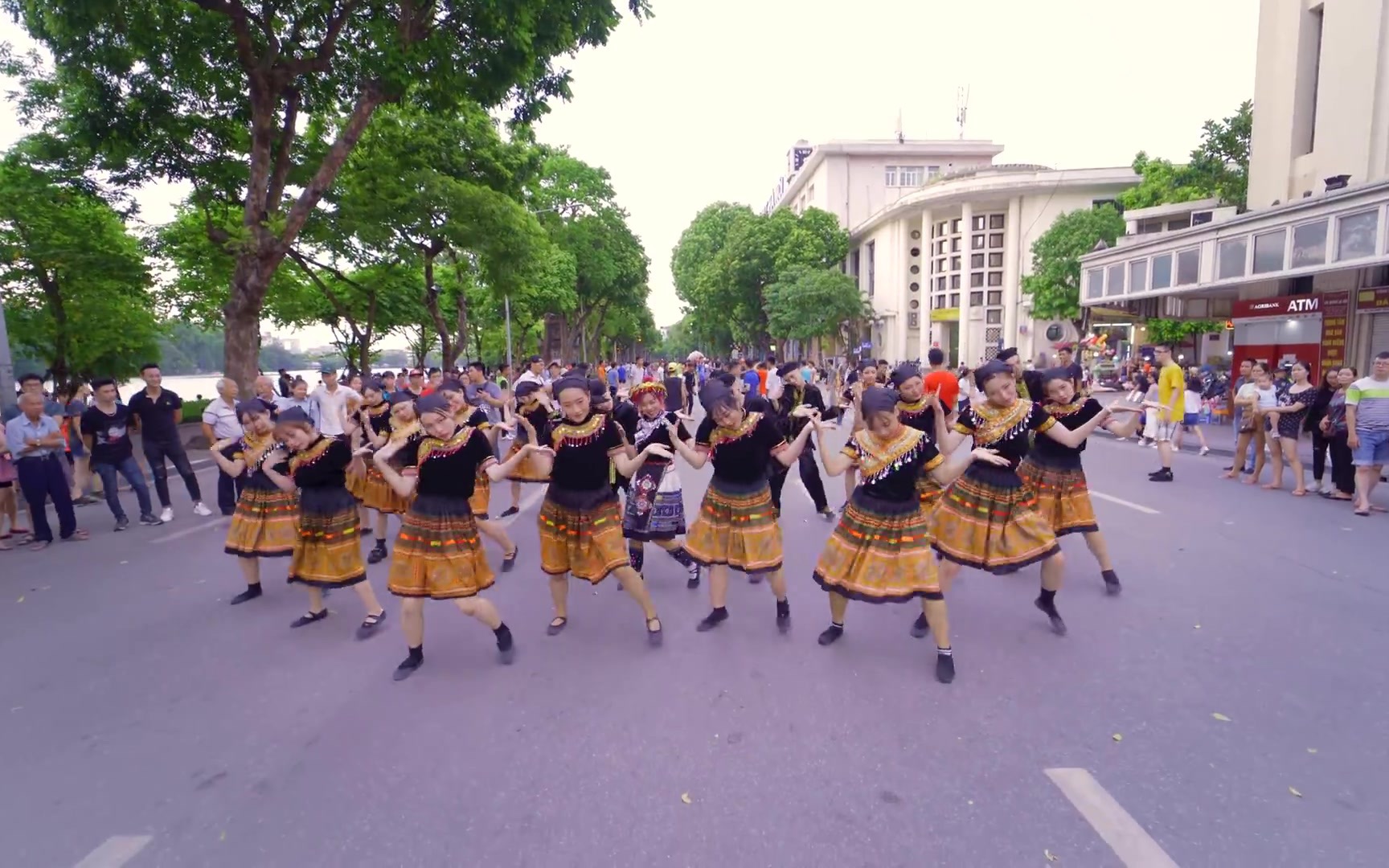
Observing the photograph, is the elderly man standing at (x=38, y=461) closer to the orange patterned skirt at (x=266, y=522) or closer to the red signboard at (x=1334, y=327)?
the orange patterned skirt at (x=266, y=522)

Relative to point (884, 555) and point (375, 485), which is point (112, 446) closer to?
point (375, 485)

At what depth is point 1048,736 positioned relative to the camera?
3.52 metres

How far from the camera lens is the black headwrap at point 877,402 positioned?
4.05 metres

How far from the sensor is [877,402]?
160 inches

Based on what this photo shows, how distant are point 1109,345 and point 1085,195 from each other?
27.0 feet

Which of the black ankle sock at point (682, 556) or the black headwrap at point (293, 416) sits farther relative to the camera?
the black ankle sock at point (682, 556)

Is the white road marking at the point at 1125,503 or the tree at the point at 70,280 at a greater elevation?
the tree at the point at 70,280

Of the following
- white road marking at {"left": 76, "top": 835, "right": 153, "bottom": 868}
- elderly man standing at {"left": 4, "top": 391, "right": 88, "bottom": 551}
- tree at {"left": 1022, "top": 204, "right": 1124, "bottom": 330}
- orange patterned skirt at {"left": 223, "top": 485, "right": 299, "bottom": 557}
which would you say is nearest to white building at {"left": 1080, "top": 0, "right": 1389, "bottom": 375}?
tree at {"left": 1022, "top": 204, "right": 1124, "bottom": 330}

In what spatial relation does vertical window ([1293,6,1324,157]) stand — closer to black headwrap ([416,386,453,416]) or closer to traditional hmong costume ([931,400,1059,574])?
traditional hmong costume ([931,400,1059,574])

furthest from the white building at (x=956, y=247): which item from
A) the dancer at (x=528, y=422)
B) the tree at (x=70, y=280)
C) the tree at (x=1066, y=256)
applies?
the tree at (x=70, y=280)

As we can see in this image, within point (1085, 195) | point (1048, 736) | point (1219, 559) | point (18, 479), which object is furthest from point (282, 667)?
point (1085, 195)

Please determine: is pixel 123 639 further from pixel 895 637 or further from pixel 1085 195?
pixel 1085 195

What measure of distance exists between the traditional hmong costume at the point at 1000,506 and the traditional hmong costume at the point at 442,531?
3.03 metres

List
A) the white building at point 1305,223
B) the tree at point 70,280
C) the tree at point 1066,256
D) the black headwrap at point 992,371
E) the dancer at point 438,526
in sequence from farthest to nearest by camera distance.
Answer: the tree at point 1066,256, the white building at point 1305,223, the tree at point 70,280, the black headwrap at point 992,371, the dancer at point 438,526
